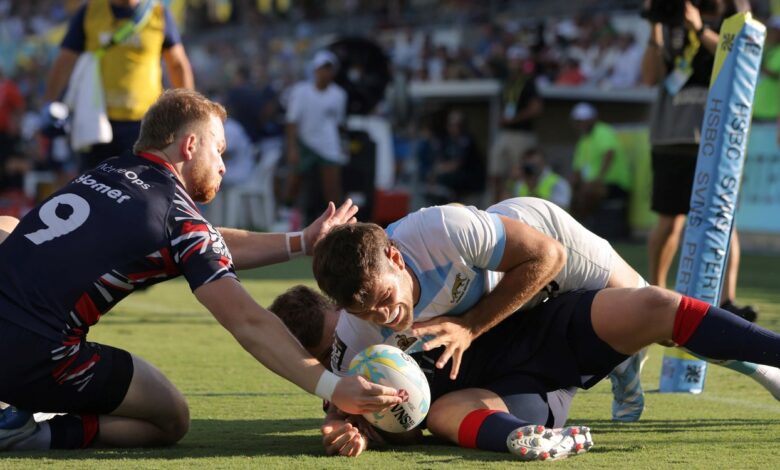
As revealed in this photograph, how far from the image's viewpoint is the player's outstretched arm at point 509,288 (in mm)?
4102

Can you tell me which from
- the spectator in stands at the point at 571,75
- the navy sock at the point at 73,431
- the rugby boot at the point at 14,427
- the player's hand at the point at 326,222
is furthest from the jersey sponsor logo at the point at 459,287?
the spectator in stands at the point at 571,75

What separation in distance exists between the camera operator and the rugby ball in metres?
3.39

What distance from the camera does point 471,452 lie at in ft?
13.6

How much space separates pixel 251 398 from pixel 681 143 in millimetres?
3313

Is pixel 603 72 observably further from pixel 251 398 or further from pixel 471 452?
pixel 471 452

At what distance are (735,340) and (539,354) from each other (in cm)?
69

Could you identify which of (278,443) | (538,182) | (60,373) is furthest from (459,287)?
(538,182)

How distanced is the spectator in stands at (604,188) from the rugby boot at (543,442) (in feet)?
41.3

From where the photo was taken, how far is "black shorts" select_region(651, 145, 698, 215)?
7512 mm

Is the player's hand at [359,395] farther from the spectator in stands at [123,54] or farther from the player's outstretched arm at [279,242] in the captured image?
the spectator in stands at [123,54]

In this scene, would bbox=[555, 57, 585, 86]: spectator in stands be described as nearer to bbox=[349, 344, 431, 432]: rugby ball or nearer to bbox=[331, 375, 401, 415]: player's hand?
bbox=[349, 344, 431, 432]: rugby ball

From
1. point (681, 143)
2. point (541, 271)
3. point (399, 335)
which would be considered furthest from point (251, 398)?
point (681, 143)

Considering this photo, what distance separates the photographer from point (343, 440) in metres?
4.12

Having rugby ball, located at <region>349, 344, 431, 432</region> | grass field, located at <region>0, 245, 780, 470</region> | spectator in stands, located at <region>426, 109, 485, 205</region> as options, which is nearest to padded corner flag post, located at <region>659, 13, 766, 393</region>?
grass field, located at <region>0, 245, 780, 470</region>
